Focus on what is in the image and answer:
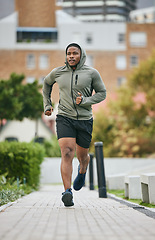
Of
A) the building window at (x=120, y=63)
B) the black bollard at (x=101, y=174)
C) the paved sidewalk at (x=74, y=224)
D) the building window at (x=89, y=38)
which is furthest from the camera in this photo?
the building window at (x=120, y=63)

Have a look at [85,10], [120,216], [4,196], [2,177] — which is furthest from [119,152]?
[85,10]

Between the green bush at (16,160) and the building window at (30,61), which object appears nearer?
the green bush at (16,160)

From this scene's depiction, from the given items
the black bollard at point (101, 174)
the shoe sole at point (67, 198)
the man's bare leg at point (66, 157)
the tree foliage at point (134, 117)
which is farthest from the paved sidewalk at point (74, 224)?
the tree foliage at point (134, 117)

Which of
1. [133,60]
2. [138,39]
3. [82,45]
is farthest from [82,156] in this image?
[138,39]

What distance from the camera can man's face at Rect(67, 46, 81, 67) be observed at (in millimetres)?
6520

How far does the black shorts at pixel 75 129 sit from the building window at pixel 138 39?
52.6 m

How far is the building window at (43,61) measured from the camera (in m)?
56.8

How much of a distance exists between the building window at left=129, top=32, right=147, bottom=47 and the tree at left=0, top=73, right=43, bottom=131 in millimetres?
36864

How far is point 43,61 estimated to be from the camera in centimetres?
5709

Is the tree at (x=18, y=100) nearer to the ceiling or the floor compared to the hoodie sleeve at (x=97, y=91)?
nearer to the ceiling

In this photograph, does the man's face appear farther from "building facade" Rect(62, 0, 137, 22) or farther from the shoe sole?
"building facade" Rect(62, 0, 137, 22)

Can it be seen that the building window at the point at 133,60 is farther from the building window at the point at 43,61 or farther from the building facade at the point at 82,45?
the building window at the point at 43,61

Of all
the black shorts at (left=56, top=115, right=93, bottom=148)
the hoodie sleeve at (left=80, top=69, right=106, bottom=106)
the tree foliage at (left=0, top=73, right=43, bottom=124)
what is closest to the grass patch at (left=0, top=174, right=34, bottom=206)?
Result: the black shorts at (left=56, top=115, right=93, bottom=148)

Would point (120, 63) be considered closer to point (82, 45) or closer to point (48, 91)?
point (82, 45)
